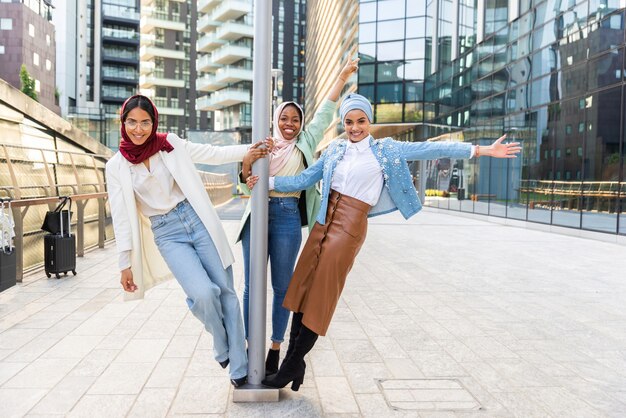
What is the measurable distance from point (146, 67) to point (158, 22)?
6.46 meters

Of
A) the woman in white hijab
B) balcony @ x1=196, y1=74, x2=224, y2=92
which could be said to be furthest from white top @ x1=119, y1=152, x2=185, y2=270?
balcony @ x1=196, y1=74, x2=224, y2=92

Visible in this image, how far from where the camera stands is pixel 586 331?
5453 millimetres

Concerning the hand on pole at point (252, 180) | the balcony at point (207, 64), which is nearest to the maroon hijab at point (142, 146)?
the hand on pole at point (252, 180)

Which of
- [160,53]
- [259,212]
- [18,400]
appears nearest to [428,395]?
[259,212]

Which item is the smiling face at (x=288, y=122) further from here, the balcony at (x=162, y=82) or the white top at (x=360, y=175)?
the balcony at (x=162, y=82)

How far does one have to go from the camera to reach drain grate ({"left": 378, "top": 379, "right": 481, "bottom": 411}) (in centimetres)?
349

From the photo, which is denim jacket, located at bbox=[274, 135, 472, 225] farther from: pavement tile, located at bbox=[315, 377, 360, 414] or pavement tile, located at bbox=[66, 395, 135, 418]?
pavement tile, located at bbox=[66, 395, 135, 418]

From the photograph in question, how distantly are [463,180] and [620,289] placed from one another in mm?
17810

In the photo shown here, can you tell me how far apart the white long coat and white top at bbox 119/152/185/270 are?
5cm

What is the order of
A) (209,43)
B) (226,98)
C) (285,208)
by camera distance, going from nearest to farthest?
(285,208) < (226,98) < (209,43)

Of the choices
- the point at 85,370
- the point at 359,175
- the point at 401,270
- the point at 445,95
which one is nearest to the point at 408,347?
the point at 359,175

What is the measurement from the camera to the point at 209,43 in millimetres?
63500

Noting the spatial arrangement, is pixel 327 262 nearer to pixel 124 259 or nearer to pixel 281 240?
pixel 281 240

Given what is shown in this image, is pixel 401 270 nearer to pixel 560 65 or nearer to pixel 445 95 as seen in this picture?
pixel 560 65
